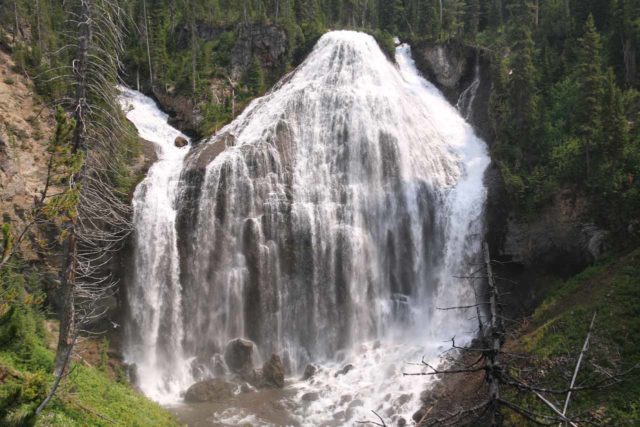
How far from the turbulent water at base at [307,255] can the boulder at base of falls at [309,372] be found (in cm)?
44

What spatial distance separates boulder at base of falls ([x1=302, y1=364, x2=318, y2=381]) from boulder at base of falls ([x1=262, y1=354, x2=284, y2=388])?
1.49 m

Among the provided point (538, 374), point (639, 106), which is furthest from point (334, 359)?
point (639, 106)

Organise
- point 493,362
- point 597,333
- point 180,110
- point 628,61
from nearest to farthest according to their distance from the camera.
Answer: point 493,362
point 597,333
point 628,61
point 180,110

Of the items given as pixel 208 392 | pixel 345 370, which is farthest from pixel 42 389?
pixel 345 370

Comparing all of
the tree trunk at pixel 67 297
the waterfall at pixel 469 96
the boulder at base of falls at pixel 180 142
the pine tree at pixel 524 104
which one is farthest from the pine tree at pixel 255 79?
the tree trunk at pixel 67 297

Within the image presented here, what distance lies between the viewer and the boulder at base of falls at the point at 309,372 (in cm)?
2733

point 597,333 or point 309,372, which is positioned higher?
point 597,333

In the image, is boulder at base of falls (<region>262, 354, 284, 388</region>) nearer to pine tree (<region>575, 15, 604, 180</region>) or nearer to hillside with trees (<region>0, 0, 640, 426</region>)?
hillside with trees (<region>0, 0, 640, 426</region>)

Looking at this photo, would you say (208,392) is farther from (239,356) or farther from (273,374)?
(273,374)

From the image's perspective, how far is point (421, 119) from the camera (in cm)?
4162

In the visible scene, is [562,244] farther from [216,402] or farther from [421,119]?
[216,402]

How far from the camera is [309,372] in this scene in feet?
90.0

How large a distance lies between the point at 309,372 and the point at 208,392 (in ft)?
18.4

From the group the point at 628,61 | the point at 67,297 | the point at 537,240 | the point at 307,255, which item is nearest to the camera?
the point at 67,297
